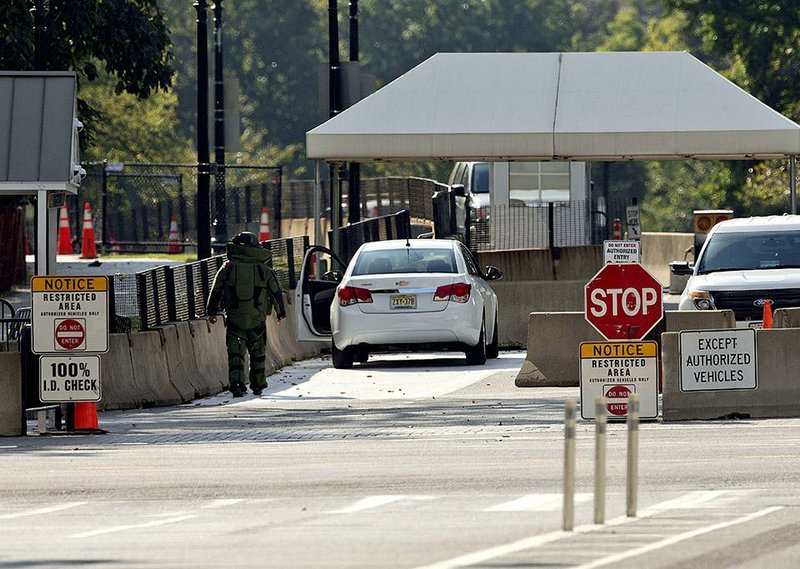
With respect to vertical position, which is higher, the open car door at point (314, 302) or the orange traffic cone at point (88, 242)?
the orange traffic cone at point (88, 242)

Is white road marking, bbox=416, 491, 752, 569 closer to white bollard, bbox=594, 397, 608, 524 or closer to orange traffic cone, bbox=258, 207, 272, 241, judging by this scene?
white bollard, bbox=594, 397, 608, 524

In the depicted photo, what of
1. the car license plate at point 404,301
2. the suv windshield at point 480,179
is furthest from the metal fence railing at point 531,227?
the car license plate at point 404,301

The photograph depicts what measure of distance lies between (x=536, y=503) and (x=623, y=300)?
665cm

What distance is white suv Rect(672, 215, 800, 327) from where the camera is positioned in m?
23.6

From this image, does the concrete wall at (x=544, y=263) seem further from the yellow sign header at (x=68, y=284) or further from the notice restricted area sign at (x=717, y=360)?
the yellow sign header at (x=68, y=284)

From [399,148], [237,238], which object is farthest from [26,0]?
[237,238]

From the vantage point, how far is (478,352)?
25547 mm

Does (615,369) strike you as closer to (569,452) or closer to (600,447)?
(600,447)

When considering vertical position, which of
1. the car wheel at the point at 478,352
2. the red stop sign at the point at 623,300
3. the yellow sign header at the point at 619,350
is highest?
the red stop sign at the point at 623,300

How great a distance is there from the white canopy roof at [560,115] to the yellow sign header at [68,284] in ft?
44.0

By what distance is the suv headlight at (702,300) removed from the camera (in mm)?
23672

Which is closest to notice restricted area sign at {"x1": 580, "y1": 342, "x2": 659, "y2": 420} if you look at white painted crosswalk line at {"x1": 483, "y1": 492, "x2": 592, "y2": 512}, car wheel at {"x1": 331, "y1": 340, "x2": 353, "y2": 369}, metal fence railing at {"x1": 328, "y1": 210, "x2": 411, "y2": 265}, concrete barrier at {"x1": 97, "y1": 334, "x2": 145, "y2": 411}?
white painted crosswalk line at {"x1": 483, "y1": 492, "x2": 592, "y2": 512}

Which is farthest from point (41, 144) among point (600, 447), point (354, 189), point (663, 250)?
point (663, 250)

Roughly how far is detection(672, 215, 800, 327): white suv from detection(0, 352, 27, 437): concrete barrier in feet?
28.7
